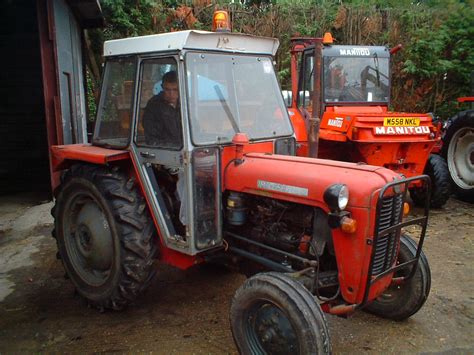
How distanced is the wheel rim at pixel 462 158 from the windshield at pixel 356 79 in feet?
4.22

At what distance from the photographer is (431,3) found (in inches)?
484

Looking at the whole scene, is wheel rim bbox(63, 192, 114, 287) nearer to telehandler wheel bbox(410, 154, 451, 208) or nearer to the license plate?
the license plate

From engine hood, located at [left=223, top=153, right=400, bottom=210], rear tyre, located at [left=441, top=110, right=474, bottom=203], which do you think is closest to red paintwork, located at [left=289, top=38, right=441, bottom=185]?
rear tyre, located at [left=441, top=110, right=474, bottom=203]

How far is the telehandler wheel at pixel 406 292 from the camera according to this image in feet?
11.0

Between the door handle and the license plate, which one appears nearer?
the door handle

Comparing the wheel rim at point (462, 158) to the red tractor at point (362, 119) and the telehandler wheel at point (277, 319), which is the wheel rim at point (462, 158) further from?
the telehandler wheel at point (277, 319)

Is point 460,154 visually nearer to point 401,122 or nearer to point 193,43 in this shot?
point 401,122

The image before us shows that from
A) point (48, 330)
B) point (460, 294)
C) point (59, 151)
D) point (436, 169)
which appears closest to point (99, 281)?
point (48, 330)

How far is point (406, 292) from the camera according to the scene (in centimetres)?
345

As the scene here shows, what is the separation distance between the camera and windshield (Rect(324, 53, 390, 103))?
22.4 ft

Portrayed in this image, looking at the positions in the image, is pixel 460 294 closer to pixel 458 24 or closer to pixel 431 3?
pixel 458 24

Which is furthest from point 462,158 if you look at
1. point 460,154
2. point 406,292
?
point 406,292

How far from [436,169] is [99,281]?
5008 mm

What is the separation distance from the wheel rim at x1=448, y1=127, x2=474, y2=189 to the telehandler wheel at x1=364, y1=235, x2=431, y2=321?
4217mm
